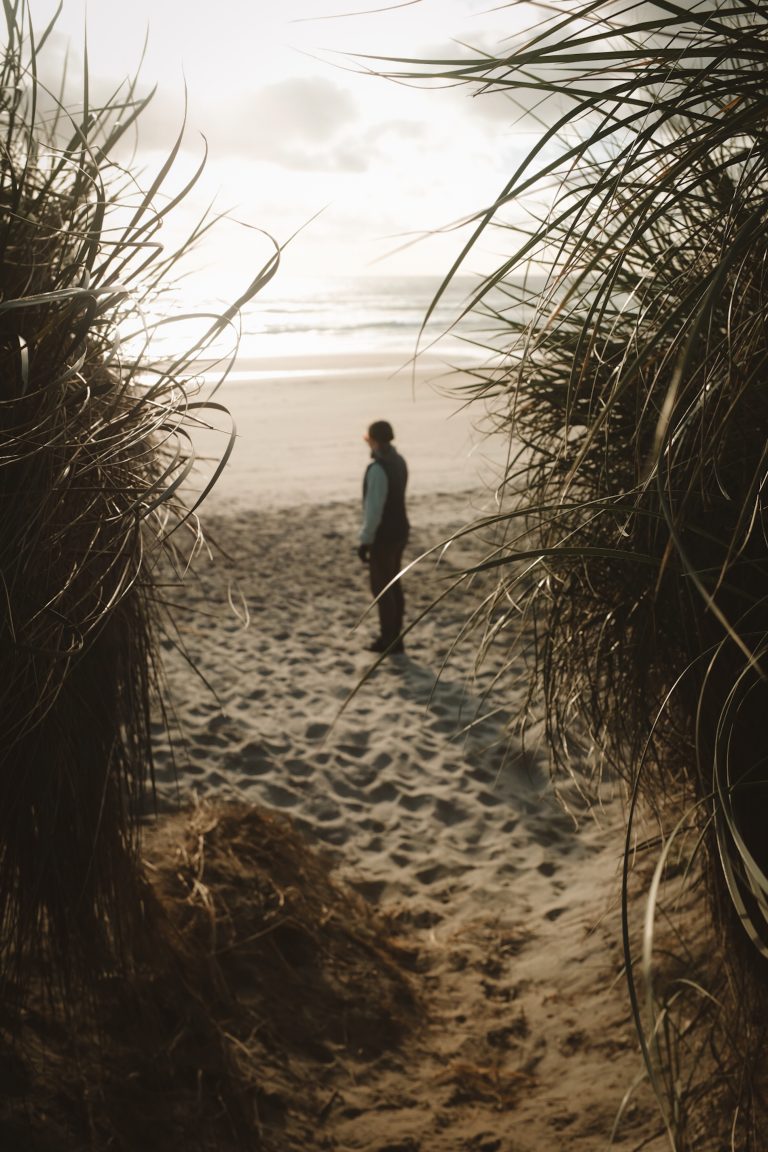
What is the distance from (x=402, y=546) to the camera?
7453mm

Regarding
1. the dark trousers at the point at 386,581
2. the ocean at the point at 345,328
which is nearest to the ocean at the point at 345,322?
the ocean at the point at 345,328

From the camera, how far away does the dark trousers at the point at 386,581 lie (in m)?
7.39

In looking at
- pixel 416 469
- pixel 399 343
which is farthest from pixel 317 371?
pixel 416 469

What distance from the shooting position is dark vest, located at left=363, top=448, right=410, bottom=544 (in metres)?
7.08

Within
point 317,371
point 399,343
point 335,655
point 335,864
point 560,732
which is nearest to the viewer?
point 560,732

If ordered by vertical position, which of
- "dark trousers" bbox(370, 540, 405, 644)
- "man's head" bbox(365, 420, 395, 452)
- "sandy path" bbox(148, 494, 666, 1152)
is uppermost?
"man's head" bbox(365, 420, 395, 452)

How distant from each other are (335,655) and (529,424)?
15.2ft

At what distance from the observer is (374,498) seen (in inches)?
280

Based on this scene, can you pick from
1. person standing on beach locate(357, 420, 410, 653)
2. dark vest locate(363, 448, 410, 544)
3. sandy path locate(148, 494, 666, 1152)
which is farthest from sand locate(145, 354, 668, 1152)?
dark vest locate(363, 448, 410, 544)

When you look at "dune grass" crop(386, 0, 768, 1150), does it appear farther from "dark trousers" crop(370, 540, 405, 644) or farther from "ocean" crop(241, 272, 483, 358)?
"ocean" crop(241, 272, 483, 358)

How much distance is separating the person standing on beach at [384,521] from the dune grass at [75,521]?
4.43 meters

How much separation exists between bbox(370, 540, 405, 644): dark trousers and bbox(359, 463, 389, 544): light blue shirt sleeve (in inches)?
8.3

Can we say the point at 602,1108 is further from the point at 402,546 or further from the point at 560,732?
the point at 402,546

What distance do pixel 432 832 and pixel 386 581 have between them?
2718 millimetres
